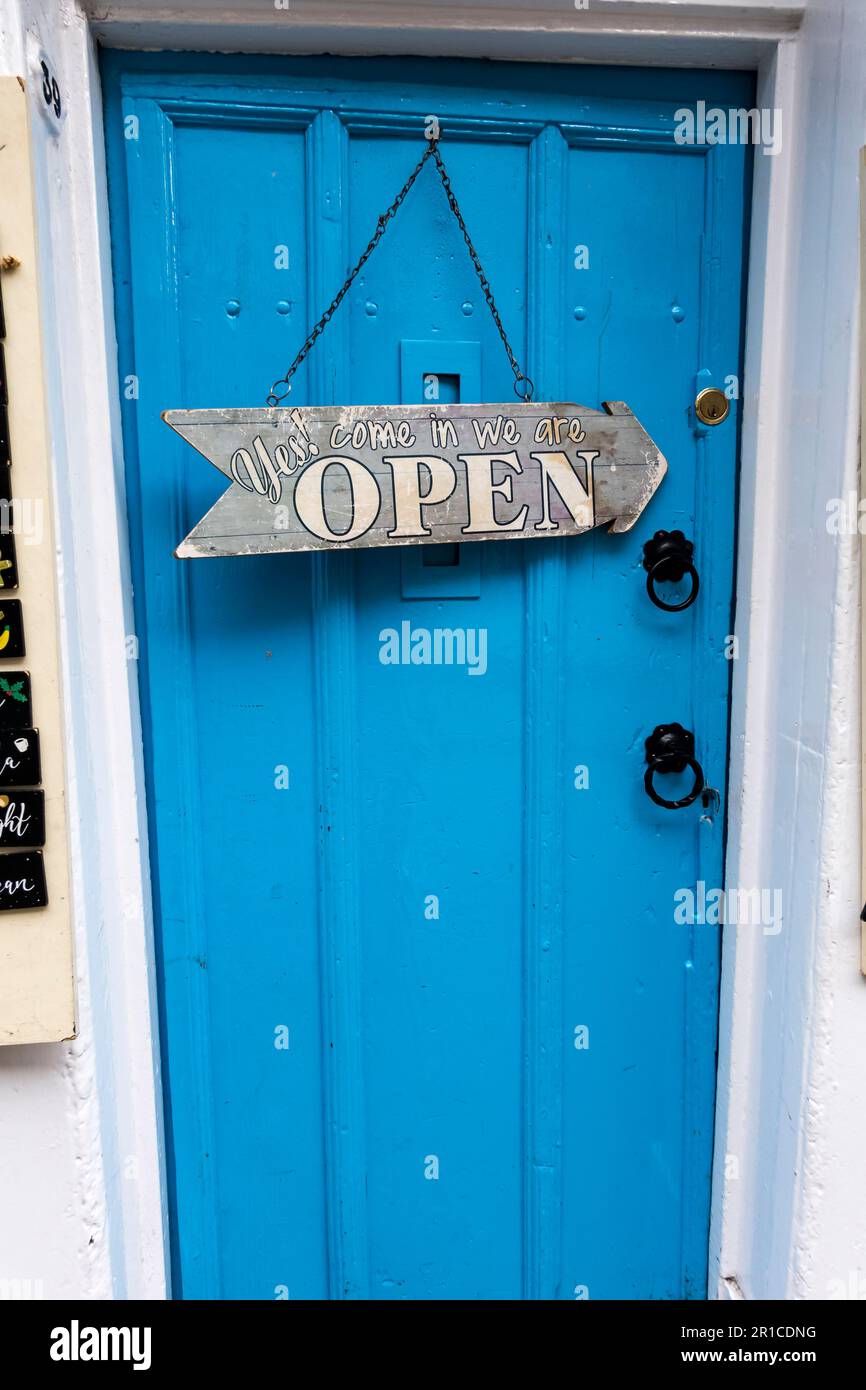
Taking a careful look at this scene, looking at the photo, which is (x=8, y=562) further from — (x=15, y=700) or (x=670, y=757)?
(x=670, y=757)

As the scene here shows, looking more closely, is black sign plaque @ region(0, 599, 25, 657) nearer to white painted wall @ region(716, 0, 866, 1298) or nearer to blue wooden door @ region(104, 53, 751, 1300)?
blue wooden door @ region(104, 53, 751, 1300)

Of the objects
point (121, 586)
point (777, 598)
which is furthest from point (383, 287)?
point (777, 598)

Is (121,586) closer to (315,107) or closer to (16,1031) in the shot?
(16,1031)

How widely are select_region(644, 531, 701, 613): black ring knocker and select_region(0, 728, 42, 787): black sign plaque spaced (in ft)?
3.04

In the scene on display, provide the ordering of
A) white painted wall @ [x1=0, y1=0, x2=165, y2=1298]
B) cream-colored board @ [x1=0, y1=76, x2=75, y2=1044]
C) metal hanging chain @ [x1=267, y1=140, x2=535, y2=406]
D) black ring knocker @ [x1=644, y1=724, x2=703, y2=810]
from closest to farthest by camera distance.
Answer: cream-colored board @ [x1=0, y1=76, x2=75, y2=1044]
white painted wall @ [x1=0, y1=0, x2=165, y2=1298]
metal hanging chain @ [x1=267, y1=140, x2=535, y2=406]
black ring knocker @ [x1=644, y1=724, x2=703, y2=810]

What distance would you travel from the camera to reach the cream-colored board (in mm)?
1051

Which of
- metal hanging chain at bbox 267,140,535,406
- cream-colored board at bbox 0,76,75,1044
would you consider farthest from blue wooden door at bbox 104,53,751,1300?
cream-colored board at bbox 0,76,75,1044

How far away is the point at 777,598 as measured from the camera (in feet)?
4.43

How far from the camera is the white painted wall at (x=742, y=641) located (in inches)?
46.7

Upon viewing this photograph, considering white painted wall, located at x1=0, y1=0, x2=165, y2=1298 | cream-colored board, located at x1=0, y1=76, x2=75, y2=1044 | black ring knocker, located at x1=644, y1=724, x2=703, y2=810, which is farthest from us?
black ring knocker, located at x1=644, y1=724, x2=703, y2=810

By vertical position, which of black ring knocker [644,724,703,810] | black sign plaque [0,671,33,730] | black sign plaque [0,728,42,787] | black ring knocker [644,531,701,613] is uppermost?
black ring knocker [644,531,701,613]

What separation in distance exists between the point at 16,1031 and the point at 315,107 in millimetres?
1369

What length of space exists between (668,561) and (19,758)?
98cm

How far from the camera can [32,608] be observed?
3.61 ft
